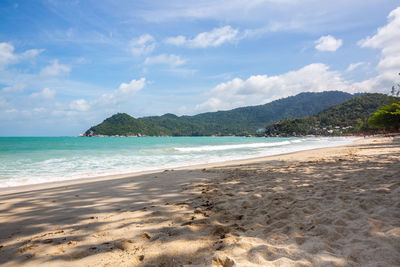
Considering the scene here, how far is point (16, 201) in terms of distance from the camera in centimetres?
562

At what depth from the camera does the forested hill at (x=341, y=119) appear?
12188 cm

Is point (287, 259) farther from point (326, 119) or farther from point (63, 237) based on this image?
point (326, 119)

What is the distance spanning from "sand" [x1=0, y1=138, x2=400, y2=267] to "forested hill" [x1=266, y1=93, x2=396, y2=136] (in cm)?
13110

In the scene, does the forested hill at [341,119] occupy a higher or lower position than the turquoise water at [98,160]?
higher

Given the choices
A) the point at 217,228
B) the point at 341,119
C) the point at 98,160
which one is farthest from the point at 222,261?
the point at 341,119

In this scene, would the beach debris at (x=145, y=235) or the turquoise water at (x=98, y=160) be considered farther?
the turquoise water at (x=98, y=160)

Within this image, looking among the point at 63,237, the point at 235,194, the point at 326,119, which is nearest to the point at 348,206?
the point at 235,194

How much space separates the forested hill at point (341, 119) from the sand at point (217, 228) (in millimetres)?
131096

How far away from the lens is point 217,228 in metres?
3.02

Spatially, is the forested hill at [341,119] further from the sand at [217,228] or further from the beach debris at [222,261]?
the beach debris at [222,261]

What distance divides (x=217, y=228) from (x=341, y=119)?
158180 millimetres

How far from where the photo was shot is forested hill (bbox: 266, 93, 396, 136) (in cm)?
12188

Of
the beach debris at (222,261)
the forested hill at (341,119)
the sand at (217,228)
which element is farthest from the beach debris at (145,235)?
the forested hill at (341,119)

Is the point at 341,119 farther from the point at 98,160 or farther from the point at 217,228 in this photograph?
the point at 217,228
